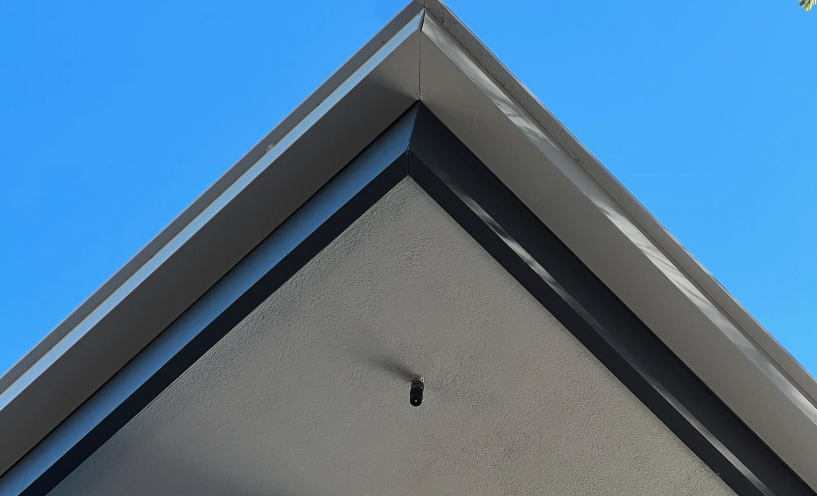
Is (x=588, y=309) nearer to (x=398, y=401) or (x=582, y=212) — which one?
(x=582, y=212)

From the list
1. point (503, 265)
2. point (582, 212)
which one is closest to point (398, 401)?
point (503, 265)

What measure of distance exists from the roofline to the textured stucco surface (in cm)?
20

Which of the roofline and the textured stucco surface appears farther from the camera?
the textured stucco surface

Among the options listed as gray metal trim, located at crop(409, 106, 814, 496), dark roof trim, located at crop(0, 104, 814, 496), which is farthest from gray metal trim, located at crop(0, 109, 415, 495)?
gray metal trim, located at crop(409, 106, 814, 496)

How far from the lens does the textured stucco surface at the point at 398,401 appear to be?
72.6 inches

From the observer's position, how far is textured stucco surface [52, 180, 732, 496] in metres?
1.84

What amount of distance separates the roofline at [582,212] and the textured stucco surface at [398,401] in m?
0.20

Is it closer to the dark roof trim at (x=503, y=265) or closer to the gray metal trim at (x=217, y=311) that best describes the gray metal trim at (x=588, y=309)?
the dark roof trim at (x=503, y=265)

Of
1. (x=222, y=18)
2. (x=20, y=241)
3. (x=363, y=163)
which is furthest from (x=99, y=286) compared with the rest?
(x=222, y=18)

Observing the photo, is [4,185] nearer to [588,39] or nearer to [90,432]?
[588,39]

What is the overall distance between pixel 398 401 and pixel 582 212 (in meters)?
0.79

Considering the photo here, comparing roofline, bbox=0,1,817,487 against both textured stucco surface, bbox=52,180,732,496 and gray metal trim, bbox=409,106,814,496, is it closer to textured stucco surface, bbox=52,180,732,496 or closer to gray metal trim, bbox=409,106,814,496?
gray metal trim, bbox=409,106,814,496

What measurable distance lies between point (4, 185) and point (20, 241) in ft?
7.54

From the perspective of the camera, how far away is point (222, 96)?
23.6 metres
